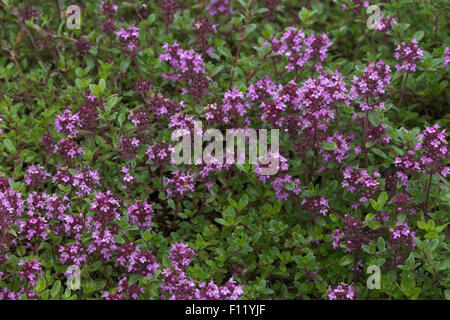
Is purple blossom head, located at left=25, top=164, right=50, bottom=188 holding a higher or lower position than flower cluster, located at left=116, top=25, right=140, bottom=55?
lower

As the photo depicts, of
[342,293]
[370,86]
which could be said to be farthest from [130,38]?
[342,293]

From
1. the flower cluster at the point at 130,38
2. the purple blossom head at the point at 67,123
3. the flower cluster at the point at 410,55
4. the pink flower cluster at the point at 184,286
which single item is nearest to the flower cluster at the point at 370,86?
the flower cluster at the point at 410,55

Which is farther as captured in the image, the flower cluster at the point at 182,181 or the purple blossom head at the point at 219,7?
the purple blossom head at the point at 219,7

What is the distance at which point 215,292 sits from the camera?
3.18 m

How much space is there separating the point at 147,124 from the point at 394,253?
1865mm

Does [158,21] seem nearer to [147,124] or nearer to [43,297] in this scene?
[147,124]

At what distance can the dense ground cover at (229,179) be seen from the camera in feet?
11.4

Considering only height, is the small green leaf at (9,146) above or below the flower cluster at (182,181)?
above

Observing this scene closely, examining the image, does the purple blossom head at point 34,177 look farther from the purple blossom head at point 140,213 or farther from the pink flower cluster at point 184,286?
the pink flower cluster at point 184,286

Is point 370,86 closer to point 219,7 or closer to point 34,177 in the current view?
point 219,7

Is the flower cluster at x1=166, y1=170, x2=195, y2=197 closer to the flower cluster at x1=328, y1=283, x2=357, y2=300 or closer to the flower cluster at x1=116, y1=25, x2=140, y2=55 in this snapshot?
the flower cluster at x1=328, y1=283, x2=357, y2=300

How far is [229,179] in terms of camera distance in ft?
13.6

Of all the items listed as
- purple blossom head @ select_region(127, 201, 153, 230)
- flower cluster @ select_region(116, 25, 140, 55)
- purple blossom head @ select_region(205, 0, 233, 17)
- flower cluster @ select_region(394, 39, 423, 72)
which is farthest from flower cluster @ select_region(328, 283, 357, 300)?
purple blossom head @ select_region(205, 0, 233, 17)

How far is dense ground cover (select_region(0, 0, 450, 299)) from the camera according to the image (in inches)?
137
